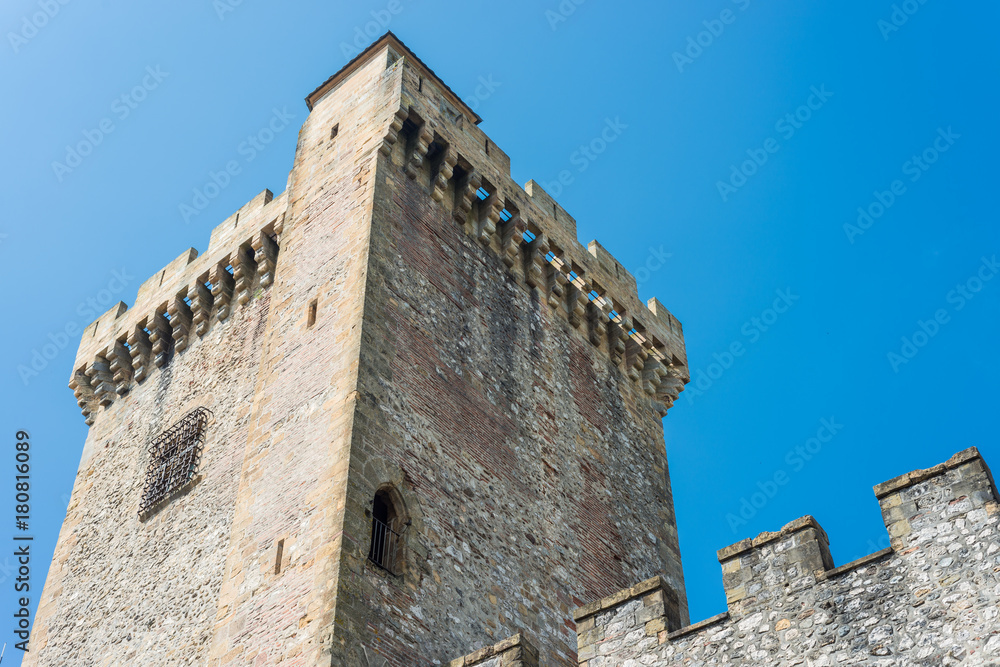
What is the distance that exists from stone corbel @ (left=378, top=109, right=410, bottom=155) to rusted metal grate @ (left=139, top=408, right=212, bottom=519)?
4641 millimetres

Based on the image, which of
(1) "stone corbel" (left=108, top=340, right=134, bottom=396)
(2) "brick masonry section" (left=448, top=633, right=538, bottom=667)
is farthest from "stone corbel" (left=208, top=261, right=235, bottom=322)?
(2) "brick masonry section" (left=448, top=633, right=538, bottom=667)

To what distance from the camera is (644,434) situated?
19.1 meters

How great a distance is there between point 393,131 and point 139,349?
653cm

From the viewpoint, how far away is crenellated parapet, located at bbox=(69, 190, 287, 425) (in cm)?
1850

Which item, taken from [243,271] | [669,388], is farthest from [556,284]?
[243,271]

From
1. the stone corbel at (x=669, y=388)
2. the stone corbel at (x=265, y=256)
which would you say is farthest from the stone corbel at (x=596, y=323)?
the stone corbel at (x=265, y=256)

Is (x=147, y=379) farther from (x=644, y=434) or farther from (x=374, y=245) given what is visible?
(x=644, y=434)

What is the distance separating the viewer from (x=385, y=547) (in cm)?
1247

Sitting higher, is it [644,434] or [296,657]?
[644,434]

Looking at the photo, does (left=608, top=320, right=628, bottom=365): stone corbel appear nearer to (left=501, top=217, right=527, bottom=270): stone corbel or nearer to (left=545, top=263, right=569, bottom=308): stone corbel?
(left=545, top=263, right=569, bottom=308): stone corbel

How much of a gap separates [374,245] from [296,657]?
5.67 m

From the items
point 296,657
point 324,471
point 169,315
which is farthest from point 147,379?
point 296,657

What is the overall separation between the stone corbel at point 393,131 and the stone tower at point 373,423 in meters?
0.04

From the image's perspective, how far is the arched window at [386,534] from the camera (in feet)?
40.3
